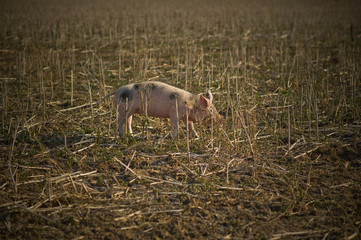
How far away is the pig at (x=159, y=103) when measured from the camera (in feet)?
17.6

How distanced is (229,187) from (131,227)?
4.18 feet

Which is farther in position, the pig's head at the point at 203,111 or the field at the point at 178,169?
the pig's head at the point at 203,111

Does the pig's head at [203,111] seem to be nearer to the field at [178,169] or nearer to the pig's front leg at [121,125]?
the field at [178,169]

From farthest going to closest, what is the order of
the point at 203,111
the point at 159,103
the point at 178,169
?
the point at 203,111
the point at 159,103
the point at 178,169

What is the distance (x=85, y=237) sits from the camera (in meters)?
3.10

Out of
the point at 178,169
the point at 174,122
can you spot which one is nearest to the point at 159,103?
the point at 174,122

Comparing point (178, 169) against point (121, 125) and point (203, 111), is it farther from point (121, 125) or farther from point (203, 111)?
point (121, 125)

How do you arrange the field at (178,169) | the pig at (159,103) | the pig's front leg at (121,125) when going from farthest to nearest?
the pig's front leg at (121,125), the pig at (159,103), the field at (178,169)

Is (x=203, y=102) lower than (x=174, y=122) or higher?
higher

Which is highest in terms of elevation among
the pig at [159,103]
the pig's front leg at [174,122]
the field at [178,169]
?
the pig at [159,103]

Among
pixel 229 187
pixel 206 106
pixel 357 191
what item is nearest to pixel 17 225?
pixel 229 187

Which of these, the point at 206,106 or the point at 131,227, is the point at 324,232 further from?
the point at 206,106

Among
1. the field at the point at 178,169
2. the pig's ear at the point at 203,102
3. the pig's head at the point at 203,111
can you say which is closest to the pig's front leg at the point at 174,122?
the field at the point at 178,169

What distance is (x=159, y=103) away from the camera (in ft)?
17.8
